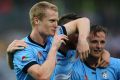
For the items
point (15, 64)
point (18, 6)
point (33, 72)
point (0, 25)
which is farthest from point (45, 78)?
point (18, 6)

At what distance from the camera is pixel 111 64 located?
4797mm

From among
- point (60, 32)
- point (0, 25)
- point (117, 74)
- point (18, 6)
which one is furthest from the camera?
point (18, 6)

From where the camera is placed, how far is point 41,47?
4.18m

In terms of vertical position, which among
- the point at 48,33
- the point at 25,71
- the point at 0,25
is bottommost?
the point at 0,25

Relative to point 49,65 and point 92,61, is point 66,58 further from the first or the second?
point 49,65

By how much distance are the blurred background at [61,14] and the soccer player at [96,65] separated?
425 cm

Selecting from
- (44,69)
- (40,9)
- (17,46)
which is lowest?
(44,69)

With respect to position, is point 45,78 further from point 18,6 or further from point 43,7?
point 18,6

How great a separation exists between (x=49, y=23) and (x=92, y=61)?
0.92 meters

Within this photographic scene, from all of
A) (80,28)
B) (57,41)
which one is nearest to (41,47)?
(57,41)

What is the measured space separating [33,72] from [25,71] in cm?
16

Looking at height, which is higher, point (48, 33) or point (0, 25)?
point (48, 33)

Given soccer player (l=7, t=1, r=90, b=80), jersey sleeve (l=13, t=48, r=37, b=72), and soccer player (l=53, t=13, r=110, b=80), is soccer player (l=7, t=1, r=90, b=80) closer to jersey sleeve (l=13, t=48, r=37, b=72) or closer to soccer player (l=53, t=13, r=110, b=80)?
jersey sleeve (l=13, t=48, r=37, b=72)

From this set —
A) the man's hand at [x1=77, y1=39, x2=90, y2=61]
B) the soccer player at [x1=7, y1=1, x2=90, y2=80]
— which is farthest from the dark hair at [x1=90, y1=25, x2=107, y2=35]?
the man's hand at [x1=77, y1=39, x2=90, y2=61]
